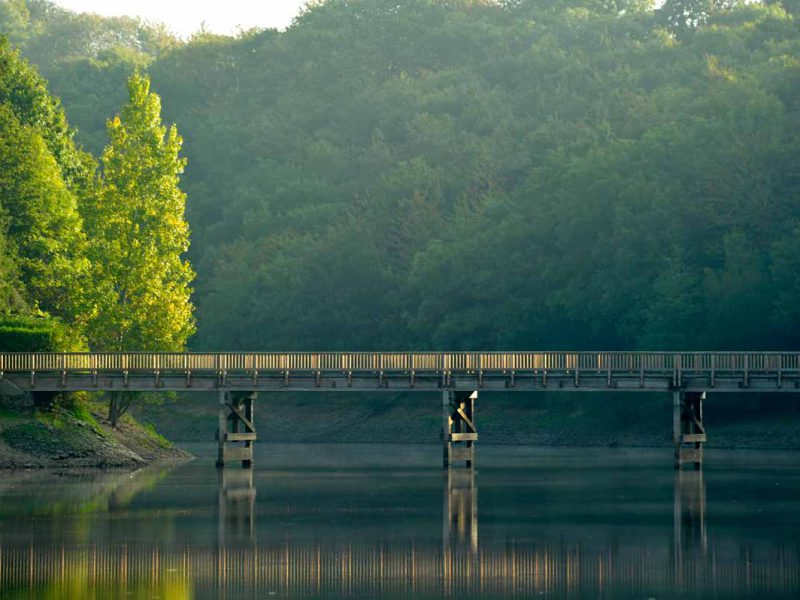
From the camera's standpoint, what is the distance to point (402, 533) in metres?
46.4

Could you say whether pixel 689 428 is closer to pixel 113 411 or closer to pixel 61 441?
pixel 113 411

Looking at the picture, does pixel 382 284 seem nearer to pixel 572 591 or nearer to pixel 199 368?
pixel 199 368

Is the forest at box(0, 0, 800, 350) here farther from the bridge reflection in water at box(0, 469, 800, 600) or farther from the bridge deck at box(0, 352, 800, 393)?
the bridge reflection in water at box(0, 469, 800, 600)

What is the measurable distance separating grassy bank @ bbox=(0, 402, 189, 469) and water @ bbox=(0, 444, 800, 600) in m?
3.86

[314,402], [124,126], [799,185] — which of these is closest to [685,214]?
[799,185]

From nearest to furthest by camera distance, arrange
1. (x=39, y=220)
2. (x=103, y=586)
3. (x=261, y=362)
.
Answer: (x=103, y=586), (x=261, y=362), (x=39, y=220)

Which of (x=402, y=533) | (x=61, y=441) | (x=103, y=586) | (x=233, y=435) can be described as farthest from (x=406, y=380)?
(x=103, y=586)

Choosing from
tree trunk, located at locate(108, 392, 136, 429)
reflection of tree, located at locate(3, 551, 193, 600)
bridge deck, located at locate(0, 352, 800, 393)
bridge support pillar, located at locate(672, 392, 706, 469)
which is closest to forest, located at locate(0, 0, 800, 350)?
tree trunk, located at locate(108, 392, 136, 429)

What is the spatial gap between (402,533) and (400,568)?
25.2 ft

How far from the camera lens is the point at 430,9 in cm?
18638

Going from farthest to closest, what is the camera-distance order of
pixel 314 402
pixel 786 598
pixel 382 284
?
pixel 382 284 → pixel 314 402 → pixel 786 598

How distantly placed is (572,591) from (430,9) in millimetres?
155935

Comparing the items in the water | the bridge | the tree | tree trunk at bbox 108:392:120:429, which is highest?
the tree

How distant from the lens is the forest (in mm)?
89562
